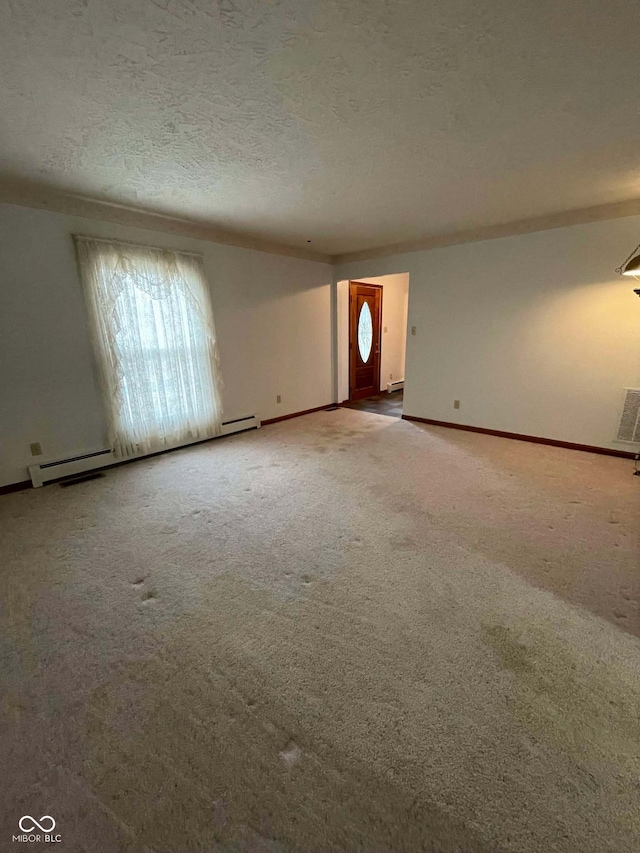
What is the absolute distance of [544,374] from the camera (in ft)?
13.1

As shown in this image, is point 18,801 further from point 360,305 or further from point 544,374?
point 360,305

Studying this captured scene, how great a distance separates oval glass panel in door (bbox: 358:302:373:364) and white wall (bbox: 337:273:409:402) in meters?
0.39

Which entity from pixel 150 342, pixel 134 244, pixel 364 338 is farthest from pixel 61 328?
pixel 364 338

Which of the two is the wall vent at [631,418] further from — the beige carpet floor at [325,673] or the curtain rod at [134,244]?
the curtain rod at [134,244]

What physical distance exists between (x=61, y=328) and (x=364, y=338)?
181 inches

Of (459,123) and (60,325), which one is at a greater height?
(459,123)

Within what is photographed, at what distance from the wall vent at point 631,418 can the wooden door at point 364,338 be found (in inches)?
150

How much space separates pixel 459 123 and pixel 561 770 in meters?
2.85

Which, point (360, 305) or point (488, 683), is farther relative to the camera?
point (360, 305)

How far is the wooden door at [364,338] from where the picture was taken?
608 cm

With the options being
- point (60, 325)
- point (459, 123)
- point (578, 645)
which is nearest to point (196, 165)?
point (459, 123)

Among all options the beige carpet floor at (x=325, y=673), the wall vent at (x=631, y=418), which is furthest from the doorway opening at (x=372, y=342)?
the beige carpet floor at (x=325, y=673)

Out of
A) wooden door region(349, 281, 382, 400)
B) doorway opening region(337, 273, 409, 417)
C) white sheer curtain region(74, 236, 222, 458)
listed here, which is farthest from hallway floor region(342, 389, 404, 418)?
white sheer curtain region(74, 236, 222, 458)

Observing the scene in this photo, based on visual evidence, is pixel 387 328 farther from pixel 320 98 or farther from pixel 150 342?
pixel 320 98
